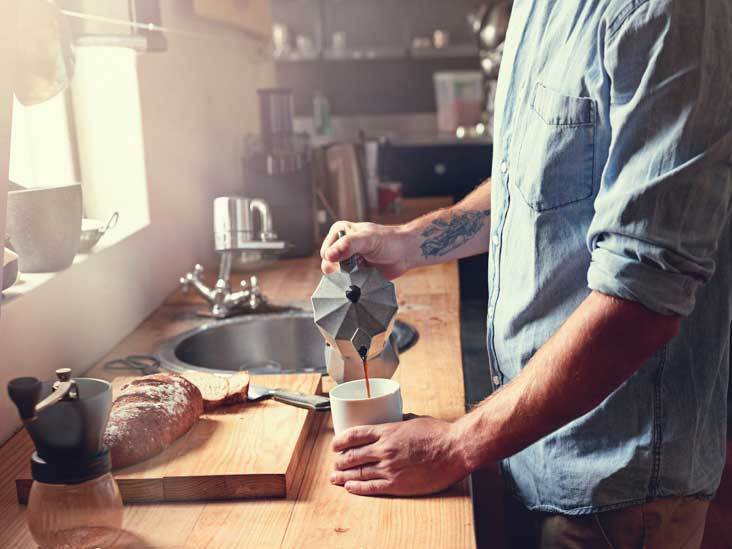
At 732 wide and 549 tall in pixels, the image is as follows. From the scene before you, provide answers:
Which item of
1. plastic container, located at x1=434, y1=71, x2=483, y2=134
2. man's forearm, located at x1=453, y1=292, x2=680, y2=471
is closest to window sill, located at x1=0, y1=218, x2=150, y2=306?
man's forearm, located at x1=453, y1=292, x2=680, y2=471

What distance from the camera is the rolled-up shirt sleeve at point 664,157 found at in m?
0.86

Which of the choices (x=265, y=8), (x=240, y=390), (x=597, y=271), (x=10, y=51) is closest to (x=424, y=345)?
(x=240, y=390)

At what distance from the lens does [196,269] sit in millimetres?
2008

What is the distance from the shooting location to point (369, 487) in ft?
3.39

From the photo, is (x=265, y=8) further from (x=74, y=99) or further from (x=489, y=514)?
(x=489, y=514)

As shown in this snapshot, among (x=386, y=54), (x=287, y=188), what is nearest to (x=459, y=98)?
(x=386, y=54)

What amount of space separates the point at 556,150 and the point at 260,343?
40.6 inches

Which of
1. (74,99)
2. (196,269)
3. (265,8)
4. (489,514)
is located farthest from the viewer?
(265,8)

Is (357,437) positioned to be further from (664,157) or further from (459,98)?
(459,98)

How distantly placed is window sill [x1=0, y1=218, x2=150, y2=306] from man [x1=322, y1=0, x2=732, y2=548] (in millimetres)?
579

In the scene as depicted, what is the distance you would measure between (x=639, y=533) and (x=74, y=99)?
1451 millimetres

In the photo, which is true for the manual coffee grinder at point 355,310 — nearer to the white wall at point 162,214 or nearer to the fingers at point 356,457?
the fingers at point 356,457

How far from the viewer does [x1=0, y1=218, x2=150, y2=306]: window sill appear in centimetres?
130

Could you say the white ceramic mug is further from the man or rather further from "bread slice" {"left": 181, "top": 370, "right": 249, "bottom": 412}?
"bread slice" {"left": 181, "top": 370, "right": 249, "bottom": 412}
